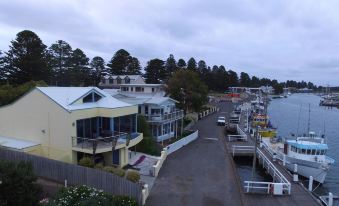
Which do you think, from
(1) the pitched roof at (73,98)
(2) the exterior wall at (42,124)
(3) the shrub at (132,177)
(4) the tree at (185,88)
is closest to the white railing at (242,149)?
(4) the tree at (185,88)

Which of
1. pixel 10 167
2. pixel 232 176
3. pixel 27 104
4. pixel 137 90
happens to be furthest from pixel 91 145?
pixel 137 90

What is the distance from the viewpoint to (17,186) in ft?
54.8

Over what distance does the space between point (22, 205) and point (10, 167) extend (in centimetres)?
200

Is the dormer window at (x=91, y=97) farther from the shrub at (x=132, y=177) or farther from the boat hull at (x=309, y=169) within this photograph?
the boat hull at (x=309, y=169)

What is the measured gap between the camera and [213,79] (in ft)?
480

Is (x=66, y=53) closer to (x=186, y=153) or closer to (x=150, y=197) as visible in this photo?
(x=186, y=153)

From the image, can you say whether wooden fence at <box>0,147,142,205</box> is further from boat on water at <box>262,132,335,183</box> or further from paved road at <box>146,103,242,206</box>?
boat on water at <box>262,132,335,183</box>

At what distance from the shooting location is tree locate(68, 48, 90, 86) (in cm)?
7961

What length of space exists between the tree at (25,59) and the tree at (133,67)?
46973 mm

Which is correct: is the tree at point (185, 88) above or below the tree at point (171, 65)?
below

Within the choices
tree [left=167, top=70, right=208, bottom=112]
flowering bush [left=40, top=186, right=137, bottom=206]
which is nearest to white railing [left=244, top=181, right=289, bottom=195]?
flowering bush [left=40, top=186, right=137, bottom=206]

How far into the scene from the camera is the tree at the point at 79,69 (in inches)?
3134

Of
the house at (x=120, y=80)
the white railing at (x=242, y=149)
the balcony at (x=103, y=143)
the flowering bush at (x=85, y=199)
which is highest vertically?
the house at (x=120, y=80)

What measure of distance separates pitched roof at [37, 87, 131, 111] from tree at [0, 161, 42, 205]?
28.4ft
